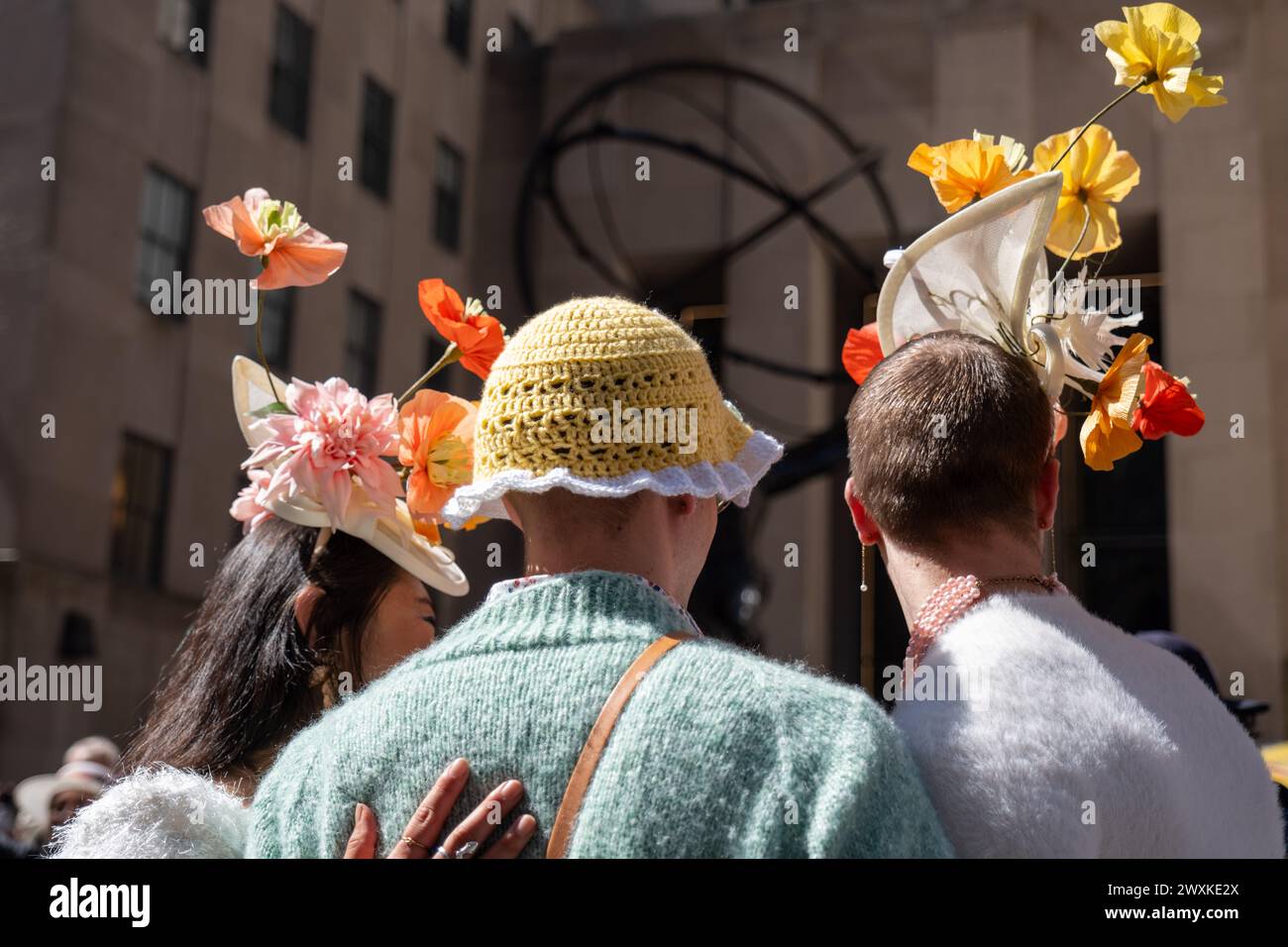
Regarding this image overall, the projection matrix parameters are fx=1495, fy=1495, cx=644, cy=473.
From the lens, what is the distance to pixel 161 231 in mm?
18375

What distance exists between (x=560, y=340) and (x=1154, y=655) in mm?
1054

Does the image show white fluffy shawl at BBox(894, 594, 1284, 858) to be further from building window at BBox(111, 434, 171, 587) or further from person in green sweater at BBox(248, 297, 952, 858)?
building window at BBox(111, 434, 171, 587)

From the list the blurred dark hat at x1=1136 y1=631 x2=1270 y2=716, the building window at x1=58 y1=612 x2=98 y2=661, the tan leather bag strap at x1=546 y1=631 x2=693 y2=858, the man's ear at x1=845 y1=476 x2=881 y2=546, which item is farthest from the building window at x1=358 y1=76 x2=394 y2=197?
the tan leather bag strap at x1=546 y1=631 x2=693 y2=858

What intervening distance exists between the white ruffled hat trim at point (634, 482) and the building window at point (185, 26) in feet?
58.4

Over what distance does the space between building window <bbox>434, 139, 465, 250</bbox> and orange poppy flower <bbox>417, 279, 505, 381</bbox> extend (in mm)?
21199

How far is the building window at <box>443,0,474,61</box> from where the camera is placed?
24.6 m

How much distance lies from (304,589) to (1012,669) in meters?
1.59

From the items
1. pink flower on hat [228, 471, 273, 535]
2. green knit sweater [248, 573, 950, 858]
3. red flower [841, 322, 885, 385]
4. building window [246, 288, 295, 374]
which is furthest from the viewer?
building window [246, 288, 295, 374]

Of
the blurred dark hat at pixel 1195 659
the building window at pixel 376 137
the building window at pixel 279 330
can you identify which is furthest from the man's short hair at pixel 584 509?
the building window at pixel 376 137

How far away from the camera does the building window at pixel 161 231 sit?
1795cm

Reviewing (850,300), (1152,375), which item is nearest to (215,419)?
(850,300)

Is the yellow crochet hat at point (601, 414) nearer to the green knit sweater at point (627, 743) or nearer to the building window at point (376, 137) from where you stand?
the green knit sweater at point (627, 743)

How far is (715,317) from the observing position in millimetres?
23625
